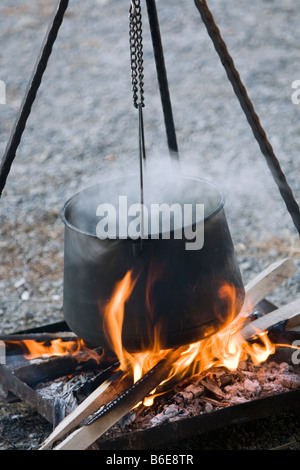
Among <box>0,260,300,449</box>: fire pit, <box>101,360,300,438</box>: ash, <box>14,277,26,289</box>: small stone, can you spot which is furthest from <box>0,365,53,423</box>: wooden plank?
<box>14,277,26,289</box>: small stone

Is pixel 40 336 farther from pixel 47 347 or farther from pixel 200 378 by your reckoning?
pixel 200 378

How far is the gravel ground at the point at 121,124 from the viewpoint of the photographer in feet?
13.5

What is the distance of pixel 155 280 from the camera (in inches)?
90.5

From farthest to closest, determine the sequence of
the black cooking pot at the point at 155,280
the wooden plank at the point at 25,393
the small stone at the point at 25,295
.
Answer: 1. the small stone at the point at 25,295
2. the wooden plank at the point at 25,393
3. the black cooking pot at the point at 155,280

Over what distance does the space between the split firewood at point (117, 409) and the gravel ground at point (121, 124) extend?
1.37 feet

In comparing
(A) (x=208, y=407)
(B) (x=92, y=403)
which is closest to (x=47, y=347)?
A: (B) (x=92, y=403)

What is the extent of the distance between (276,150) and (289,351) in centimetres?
279

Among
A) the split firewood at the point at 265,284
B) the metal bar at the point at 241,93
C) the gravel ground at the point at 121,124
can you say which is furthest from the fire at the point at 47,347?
the metal bar at the point at 241,93

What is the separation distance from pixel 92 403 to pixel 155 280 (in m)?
0.54

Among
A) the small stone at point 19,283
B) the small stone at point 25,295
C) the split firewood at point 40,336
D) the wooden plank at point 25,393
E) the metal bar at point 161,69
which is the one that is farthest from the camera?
the small stone at point 19,283

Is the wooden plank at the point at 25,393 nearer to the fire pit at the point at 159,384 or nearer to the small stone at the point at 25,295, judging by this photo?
the fire pit at the point at 159,384

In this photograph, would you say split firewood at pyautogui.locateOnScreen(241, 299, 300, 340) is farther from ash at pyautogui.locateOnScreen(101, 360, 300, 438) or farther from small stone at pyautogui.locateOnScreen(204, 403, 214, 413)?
small stone at pyautogui.locateOnScreen(204, 403, 214, 413)
